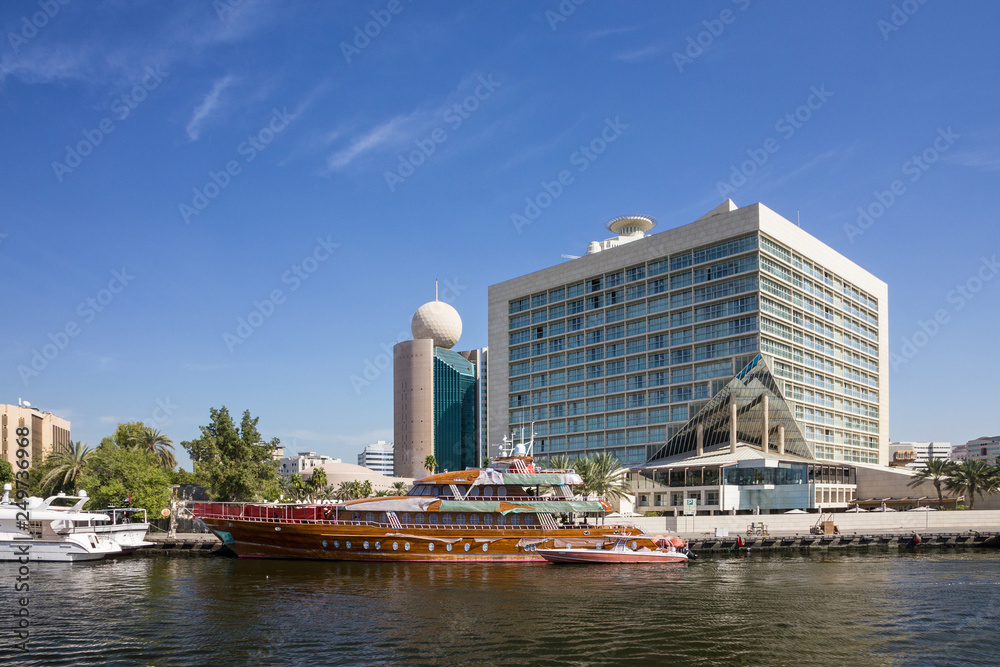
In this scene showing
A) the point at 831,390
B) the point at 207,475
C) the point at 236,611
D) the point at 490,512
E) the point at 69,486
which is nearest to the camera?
the point at 236,611

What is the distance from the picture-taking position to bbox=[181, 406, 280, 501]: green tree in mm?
76438

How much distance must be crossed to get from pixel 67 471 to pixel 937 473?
101274mm

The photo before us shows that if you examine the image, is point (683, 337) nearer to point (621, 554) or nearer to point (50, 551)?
point (621, 554)

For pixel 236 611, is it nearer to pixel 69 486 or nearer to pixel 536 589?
pixel 536 589

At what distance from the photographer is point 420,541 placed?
57719 millimetres

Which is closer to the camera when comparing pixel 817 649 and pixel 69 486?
pixel 817 649

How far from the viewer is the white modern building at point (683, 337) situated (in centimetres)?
10769

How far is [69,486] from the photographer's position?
8462cm

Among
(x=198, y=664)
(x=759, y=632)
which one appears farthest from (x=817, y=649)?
(x=198, y=664)

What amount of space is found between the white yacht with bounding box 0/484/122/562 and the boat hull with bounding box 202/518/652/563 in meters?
12.4

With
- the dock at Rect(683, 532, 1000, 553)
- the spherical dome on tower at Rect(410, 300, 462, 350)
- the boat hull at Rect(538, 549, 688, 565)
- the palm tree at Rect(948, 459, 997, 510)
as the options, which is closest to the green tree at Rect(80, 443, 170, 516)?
the boat hull at Rect(538, 549, 688, 565)

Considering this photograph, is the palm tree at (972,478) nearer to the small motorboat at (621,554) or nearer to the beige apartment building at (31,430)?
the small motorboat at (621,554)

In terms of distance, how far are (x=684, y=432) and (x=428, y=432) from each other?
243 feet

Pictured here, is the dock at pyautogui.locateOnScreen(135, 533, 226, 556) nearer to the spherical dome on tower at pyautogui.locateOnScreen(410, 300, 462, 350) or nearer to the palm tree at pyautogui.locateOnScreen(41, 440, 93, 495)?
the palm tree at pyautogui.locateOnScreen(41, 440, 93, 495)
